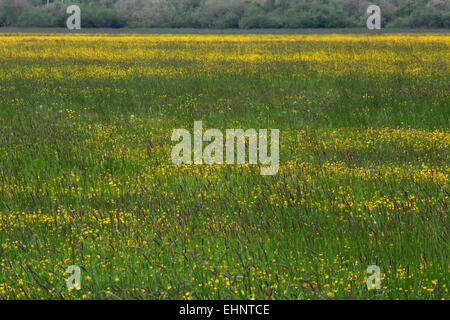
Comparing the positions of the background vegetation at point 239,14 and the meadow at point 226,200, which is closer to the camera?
the meadow at point 226,200

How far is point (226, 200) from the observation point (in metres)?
5.38

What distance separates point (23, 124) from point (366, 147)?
6.15 m

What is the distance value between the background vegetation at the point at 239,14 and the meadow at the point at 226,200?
6541 centimetres

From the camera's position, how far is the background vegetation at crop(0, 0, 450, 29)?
251 feet

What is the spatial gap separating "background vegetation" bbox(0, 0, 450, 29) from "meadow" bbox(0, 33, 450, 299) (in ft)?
215

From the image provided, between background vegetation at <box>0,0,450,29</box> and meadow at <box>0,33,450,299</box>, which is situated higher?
background vegetation at <box>0,0,450,29</box>

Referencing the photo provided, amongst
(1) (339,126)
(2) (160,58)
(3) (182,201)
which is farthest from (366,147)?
(2) (160,58)

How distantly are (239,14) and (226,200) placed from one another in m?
86.6

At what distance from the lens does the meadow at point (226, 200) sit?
3789 millimetres

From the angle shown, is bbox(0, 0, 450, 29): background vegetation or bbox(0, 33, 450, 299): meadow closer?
bbox(0, 33, 450, 299): meadow

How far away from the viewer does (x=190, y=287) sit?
12.0ft

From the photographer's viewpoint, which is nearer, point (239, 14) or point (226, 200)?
point (226, 200)

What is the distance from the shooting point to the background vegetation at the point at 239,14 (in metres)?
76.6

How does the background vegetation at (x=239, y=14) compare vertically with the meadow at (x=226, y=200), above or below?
above
